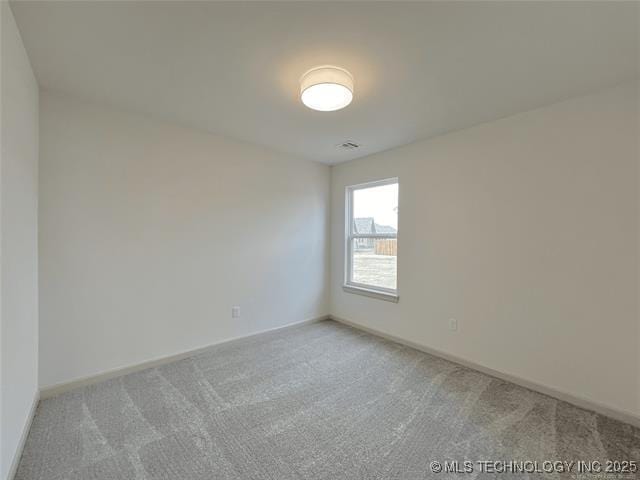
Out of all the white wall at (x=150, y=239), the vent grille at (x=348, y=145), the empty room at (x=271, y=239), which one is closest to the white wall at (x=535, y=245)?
the empty room at (x=271, y=239)

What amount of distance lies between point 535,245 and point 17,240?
144 inches

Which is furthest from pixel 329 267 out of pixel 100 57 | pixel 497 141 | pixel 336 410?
pixel 100 57

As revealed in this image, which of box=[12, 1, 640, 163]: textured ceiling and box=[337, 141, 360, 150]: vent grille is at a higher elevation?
box=[12, 1, 640, 163]: textured ceiling

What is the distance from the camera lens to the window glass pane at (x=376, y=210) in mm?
3570

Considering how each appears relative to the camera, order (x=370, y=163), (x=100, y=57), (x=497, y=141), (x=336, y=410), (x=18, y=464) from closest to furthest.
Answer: (x=18, y=464) < (x=100, y=57) < (x=336, y=410) < (x=497, y=141) < (x=370, y=163)

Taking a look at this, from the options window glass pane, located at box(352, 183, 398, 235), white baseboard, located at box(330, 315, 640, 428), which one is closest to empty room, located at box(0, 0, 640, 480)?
white baseboard, located at box(330, 315, 640, 428)

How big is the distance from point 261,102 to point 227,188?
1.17m

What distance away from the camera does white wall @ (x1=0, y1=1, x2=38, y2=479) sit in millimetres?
1381

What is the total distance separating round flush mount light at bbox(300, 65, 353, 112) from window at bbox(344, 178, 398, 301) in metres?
1.79

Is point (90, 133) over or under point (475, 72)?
under

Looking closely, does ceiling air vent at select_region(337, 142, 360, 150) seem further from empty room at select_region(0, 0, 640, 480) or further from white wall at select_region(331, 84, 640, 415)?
white wall at select_region(331, 84, 640, 415)

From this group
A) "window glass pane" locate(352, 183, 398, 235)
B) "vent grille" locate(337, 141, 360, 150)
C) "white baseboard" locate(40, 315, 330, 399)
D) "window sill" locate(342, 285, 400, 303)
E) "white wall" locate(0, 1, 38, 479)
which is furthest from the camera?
"window glass pane" locate(352, 183, 398, 235)

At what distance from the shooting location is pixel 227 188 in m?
3.16

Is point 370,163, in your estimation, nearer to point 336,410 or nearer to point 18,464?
point 336,410
